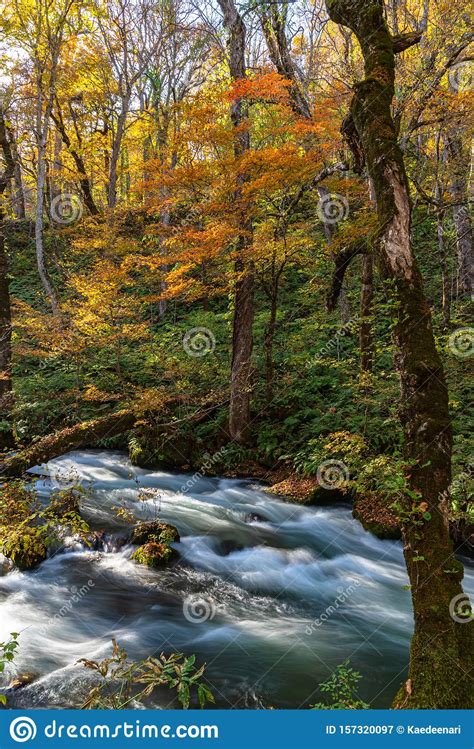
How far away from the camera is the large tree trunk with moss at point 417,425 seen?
2938 millimetres

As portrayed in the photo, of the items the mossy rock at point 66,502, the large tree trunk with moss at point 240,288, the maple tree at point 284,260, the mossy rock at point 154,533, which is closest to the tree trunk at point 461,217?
the maple tree at point 284,260

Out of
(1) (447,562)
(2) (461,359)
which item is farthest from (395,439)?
(1) (447,562)

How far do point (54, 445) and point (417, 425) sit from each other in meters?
7.40

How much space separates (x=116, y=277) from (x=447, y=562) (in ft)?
34.8

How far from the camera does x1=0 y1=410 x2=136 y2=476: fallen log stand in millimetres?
8359

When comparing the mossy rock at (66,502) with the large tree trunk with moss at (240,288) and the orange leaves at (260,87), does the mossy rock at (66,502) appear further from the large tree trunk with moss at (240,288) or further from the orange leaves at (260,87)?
the orange leaves at (260,87)

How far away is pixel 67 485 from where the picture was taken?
980cm

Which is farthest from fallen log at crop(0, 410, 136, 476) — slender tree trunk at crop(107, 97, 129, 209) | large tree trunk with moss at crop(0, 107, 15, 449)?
slender tree trunk at crop(107, 97, 129, 209)

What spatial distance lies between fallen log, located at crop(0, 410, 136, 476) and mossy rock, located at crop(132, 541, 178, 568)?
2876 mm

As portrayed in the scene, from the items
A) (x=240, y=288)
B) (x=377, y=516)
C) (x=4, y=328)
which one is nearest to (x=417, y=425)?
(x=377, y=516)

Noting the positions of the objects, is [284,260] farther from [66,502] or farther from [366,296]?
[66,502]

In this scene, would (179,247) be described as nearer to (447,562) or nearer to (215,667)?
(215,667)

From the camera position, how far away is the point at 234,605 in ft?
20.5

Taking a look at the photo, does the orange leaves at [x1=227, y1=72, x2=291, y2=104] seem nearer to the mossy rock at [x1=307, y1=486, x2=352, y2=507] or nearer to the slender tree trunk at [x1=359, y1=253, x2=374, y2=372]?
the slender tree trunk at [x1=359, y1=253, x2=374, y2=372]
